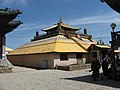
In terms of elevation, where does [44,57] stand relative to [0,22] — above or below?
below

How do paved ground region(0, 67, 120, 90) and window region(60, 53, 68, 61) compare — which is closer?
paved ground region(0, 67, 120, 90)

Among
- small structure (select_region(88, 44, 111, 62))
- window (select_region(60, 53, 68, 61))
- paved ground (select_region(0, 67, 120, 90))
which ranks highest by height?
small structure (select_region(88, 44, 111, 62))

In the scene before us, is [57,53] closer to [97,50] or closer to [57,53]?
[57,53]

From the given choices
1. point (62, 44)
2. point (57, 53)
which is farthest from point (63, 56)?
point (62, 44)

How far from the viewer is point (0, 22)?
23.7 metres

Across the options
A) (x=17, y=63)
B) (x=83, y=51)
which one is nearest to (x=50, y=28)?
(x=17, y=63)

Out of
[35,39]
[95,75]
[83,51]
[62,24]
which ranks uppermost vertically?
[62,24]

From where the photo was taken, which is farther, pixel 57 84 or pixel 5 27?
pixel 5 27

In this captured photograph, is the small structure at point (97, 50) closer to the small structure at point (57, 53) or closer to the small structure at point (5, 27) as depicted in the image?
the small structure at point (57, 53)

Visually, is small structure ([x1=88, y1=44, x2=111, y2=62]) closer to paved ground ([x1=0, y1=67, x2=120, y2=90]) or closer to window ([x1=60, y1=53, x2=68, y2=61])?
window ([x1=60, y1=53, x2=68, y2=61])

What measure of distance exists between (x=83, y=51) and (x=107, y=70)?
1584cm

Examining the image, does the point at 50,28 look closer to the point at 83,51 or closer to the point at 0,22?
the point at 83,51

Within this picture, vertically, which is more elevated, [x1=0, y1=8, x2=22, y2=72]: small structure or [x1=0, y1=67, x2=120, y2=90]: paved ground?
[x1=0, y1=8, x2=22, y2=72]: small structure

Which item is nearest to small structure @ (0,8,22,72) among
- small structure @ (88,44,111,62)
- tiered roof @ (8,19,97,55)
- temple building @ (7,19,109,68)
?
temple building @ (7,19,109,68)
